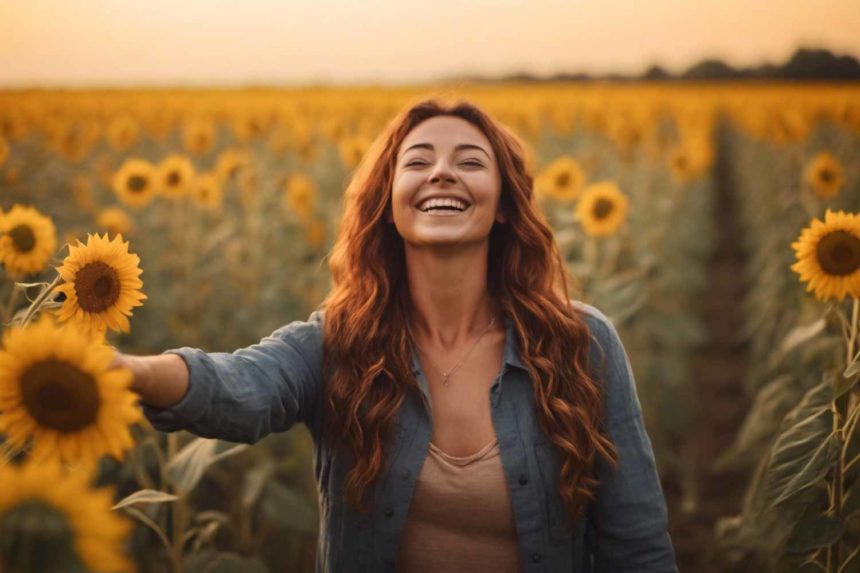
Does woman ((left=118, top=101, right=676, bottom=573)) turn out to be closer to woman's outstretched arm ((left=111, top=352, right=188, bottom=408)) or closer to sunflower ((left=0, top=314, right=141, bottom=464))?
woman's outstretched arm ((left=111, top=352, right=188, bottom=408))

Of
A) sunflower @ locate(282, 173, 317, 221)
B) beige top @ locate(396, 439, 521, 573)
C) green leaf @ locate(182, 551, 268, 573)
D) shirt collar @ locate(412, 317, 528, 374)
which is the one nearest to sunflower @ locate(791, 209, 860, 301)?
shirt collar @ locate(412, 317, 528, 374)

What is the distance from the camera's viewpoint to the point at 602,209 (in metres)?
5.17

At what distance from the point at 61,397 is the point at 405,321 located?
3.67 feet

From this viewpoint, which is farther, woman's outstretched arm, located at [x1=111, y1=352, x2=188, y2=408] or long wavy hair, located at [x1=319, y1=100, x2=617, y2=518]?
long wavy hair, located at [x1=319, y1=100, x2=617, y2=518]

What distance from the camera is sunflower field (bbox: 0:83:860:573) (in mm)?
1423

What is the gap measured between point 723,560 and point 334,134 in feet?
27.2

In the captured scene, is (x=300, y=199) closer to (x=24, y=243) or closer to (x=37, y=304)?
(x=24, y=243)

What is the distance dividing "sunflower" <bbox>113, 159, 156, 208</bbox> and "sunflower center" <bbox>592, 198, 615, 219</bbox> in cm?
280

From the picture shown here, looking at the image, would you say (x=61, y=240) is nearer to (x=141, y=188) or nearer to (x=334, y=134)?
(x=141, y=188)

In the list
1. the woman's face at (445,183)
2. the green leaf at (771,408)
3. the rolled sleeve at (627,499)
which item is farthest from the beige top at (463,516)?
the green leaf at (771,408)

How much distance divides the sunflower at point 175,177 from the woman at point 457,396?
3448 mm

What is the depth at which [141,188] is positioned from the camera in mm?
5496

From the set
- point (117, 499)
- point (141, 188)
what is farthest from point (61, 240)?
point (117, 499)

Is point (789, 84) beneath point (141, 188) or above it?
above
